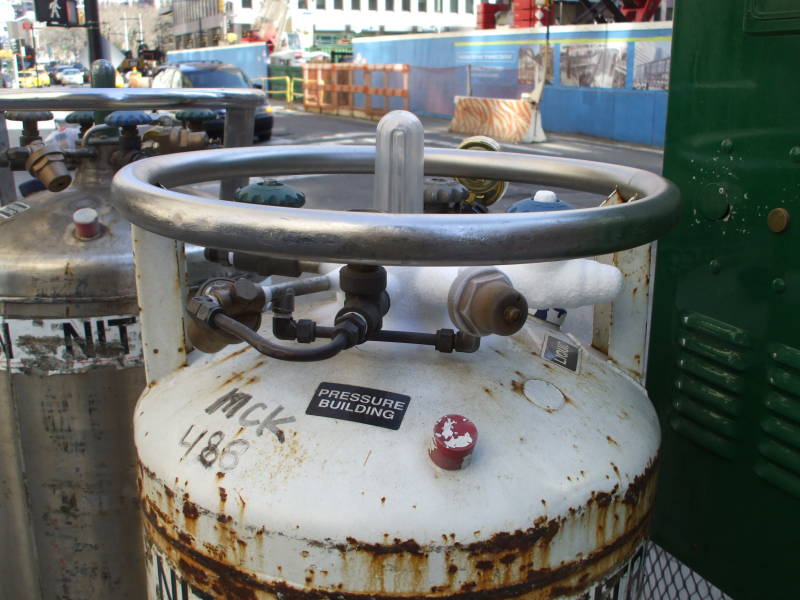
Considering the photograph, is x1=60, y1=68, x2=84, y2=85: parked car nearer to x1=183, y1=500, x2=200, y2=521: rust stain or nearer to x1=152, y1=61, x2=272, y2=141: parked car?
x1=152, y1=61, x2=272, y2=141: parked car

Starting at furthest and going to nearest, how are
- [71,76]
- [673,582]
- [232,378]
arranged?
1. [71,76]
2. [673,582]
3. [232,378]

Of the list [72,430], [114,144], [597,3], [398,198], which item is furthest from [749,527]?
[597,3]

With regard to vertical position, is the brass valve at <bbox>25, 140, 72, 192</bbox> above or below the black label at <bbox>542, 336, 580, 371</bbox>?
above

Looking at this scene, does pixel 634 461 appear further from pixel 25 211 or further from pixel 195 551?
pixel 25 211

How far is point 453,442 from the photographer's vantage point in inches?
40.1

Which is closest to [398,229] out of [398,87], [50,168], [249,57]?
[50,168]

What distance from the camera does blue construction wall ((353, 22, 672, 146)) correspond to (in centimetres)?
1423

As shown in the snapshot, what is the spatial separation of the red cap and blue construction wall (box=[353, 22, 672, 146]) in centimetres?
1305

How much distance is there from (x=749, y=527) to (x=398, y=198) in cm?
103

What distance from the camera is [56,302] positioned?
180 cm

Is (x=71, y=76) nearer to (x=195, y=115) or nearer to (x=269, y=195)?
(x=195, y=115)

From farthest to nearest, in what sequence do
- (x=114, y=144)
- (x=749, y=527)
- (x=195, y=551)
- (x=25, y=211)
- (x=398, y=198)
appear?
1. (x=114, y=144)
2. (x=25, y=211)
3. (x=749, y=527)
4. (x=398, y=198)
5. (x=195, y=551)

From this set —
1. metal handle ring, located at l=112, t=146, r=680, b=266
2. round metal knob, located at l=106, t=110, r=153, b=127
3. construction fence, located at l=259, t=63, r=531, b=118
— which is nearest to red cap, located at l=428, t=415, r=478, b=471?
metal handle ring, located at l=112, t=146, r=680, b=266

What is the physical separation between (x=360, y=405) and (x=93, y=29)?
24.2 feet
